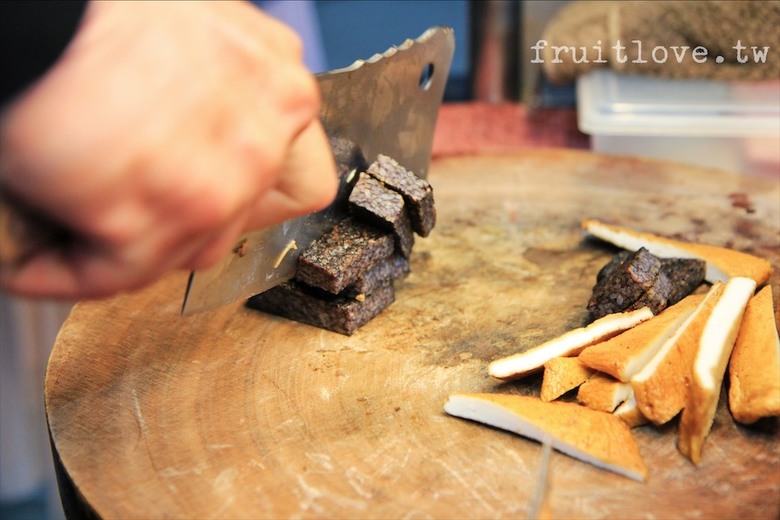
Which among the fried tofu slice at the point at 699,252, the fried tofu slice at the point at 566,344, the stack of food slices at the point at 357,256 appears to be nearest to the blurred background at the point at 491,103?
the fried tofu slice at the point at 699,252

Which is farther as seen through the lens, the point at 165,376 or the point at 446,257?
the point at 446,257

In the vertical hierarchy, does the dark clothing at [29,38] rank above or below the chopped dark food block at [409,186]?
above

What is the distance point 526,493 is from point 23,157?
3.47ft

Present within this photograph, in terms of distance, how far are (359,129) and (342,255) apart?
34 cm

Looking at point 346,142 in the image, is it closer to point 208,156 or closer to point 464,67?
point 208,156

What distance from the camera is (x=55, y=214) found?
41.5 inches

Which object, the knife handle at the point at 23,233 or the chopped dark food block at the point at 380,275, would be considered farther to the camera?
the chopped dark food block at the point at 380,275

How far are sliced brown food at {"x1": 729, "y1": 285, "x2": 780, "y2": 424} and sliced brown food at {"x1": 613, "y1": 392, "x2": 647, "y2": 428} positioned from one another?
0.20 m

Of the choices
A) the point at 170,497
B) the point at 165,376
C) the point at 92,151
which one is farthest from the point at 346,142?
the point at 92,151

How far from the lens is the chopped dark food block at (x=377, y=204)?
2.03m

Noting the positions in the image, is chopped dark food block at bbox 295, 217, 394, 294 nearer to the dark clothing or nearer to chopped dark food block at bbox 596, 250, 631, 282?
chopped dark food block at bbox 596, 250, 631, 282

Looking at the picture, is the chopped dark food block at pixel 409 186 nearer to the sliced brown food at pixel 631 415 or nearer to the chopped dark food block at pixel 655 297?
the chopped dark food block at pixel 655 297

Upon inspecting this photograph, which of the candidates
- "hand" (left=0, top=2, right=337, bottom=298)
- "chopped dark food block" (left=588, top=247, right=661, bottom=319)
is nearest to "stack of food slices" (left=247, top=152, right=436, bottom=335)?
"chopped dark food block" (left=588, top=247, right=661, bottom=319)

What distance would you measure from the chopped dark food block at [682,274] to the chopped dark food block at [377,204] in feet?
2.33
